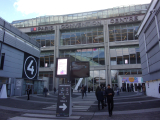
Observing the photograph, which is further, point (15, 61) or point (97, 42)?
point (97, 42)

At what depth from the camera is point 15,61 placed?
20938mm

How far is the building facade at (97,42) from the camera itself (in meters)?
33.9

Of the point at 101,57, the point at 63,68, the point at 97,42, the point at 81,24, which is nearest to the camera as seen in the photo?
the point at 63,68

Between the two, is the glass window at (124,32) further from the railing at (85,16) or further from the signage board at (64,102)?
the signage board at (64,102)

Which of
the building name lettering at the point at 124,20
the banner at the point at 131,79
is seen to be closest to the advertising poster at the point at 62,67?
the banner at the point at 131,79

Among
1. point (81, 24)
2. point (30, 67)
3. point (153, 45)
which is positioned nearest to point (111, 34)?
point (81, 24)

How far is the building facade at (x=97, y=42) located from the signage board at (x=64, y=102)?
84.8 ft

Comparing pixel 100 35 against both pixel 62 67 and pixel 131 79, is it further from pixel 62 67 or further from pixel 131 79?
pixel 62 67

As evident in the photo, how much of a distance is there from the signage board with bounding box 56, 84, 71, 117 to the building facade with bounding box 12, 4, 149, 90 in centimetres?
2584

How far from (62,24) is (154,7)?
2892cm

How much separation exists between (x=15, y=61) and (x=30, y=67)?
449 centimetres

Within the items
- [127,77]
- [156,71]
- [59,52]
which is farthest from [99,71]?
[156,71]

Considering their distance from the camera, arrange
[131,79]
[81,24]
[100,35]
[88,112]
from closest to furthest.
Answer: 1. [88,112]
2. [131,79]
3. [100,35]
4. [81,24]

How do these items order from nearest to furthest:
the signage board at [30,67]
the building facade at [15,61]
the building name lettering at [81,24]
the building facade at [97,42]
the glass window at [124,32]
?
the building facade at [15,61] → the signage board at [30,67] → the building facade at [97,42] → the glass window at [124,32] → the building name lettering at [81,24]
